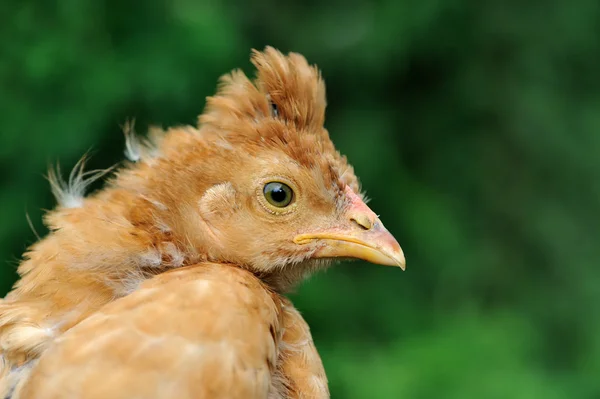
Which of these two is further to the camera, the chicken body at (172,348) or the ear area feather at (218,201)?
the ear area feather at (218,201)

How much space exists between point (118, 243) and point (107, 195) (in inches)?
8.7

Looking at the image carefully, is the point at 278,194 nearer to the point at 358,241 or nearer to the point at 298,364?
the point at 358,241

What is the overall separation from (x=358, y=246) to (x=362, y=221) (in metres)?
0.08

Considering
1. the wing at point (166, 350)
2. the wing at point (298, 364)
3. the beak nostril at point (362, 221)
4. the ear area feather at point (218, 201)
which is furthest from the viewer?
the beak nostril at point (362, 221)

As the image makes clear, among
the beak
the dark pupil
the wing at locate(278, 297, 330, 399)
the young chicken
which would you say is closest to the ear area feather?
the young chicken

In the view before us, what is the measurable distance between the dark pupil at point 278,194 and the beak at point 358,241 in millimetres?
121

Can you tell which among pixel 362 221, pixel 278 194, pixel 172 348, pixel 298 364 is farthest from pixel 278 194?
pixel 172 348

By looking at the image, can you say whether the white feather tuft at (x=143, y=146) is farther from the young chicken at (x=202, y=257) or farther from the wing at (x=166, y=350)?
the wing at (x=166, y=350)

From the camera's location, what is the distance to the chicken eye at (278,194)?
2.00 metres

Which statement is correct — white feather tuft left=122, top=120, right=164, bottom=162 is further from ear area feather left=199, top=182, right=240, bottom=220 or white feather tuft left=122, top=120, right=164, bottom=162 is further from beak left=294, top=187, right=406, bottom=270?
beak left=294, top=187, right=406, bottom=270

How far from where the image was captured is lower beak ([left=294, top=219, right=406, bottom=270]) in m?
2.06

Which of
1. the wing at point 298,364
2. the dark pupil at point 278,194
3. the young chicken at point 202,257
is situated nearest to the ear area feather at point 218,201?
the young chicken at point 202,257

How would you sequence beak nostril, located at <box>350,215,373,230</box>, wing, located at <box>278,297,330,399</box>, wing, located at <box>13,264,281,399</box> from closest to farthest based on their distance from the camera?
wing, located at <box>13,264,281,399</box>
wing, located at <box>278,297,330,399</box>
beak nostril, located at <box>350,215,373,230</box>

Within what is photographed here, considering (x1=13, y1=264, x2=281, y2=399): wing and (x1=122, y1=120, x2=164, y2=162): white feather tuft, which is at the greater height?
(x1=122, y1=120, x2=164, y2=162): white feather tuft
